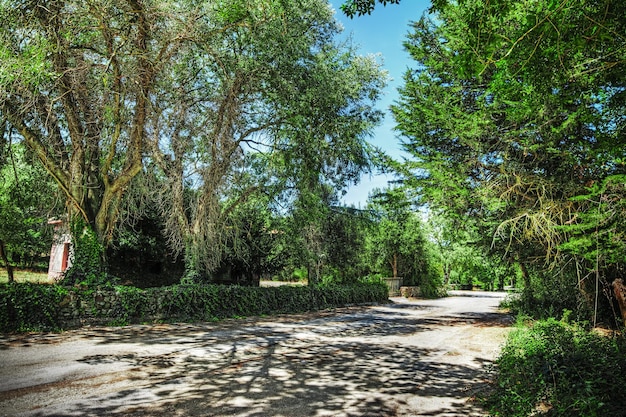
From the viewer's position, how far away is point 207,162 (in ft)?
46.5

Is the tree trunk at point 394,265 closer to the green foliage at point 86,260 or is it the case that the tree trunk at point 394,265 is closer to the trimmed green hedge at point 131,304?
the trimmed green hedge at point 131,304

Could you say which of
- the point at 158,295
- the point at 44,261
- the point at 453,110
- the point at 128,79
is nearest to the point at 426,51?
the point at 453,110

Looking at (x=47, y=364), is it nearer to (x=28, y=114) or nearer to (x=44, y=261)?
(x=28, y=114)

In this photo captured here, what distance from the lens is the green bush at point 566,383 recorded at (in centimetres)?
384

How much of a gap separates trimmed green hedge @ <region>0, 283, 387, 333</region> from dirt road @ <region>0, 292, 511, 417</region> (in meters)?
0.69

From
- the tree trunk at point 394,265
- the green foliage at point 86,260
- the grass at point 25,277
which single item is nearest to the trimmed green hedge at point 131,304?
the green foliage at point 86,260

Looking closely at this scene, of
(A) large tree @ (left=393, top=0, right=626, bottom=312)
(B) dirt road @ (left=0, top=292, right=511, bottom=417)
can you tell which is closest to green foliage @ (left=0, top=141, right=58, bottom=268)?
(B) dirt road @ (left=0, top=292, right=511, bottom=417)

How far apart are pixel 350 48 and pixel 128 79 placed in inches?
348

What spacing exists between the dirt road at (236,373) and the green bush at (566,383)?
553 mm

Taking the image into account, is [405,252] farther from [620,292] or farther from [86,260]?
[86,260]

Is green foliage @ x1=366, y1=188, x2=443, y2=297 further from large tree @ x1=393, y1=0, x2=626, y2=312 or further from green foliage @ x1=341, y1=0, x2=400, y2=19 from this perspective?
green foliage @ x1=341, y1=0, x2=400, y2=19

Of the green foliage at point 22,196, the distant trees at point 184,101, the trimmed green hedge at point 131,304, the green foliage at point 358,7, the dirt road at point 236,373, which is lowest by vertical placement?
the dirt road at point 236,373

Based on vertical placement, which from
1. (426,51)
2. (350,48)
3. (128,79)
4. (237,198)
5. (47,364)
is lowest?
(47,364)

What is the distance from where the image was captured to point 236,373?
6324 mm
